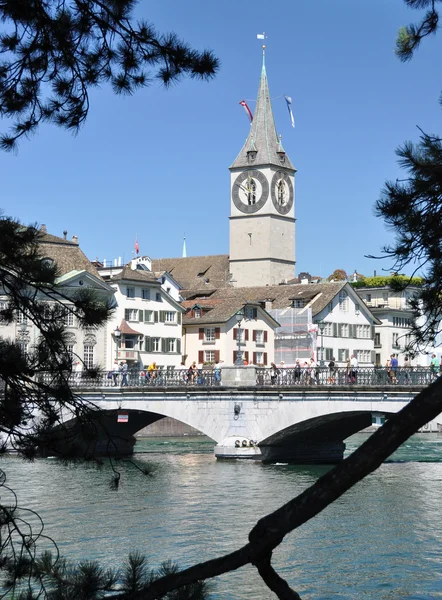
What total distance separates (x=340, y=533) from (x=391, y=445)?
18.1 m

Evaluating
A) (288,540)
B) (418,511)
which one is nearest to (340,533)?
(288,540)

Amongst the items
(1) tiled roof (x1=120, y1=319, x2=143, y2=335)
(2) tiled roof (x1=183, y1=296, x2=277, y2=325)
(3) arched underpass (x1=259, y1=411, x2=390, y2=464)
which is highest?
(2) tiled roof (x1=183, y1=296, x2=277, y2=325)

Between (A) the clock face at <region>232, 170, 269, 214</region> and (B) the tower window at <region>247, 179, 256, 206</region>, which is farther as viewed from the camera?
(B) the tower window at <region>247, 179, 256, 206</region>

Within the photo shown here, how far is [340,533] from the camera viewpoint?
22875 mm

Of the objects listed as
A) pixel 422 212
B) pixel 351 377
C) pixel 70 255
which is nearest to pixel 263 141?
pixel 70 255

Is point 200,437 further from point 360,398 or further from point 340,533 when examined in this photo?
point 340,533

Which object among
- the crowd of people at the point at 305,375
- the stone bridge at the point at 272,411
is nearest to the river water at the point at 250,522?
the stone bridge at the point at 272,411

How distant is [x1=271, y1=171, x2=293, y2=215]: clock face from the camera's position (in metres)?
102

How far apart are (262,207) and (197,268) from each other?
7654 mm

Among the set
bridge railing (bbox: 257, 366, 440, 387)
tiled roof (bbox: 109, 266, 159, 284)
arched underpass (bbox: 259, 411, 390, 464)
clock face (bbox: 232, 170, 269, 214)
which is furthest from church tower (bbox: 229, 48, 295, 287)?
bridge railing (bbox: 257, 366, 440, 387)

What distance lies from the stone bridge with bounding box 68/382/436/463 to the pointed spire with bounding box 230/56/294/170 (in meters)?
59.3

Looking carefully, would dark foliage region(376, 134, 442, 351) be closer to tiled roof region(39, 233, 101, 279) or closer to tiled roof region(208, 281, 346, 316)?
tiled roof region(39, 233, 101, 279)

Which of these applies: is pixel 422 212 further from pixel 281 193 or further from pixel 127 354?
pixel 281 193

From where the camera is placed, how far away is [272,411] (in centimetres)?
4078
